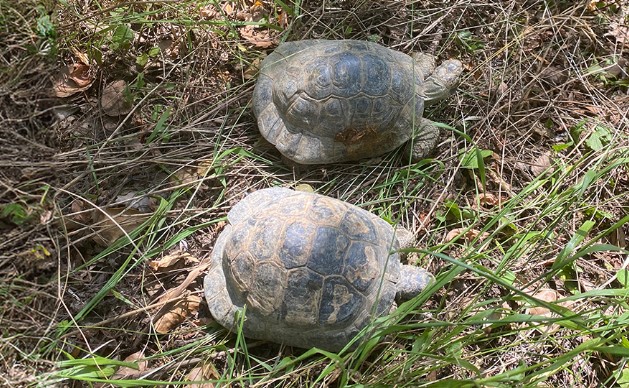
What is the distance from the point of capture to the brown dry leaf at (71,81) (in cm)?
293

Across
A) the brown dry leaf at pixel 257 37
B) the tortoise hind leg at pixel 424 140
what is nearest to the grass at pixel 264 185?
the brown dry leaf at pixel 257 37

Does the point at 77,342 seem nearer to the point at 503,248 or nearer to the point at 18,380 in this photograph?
the point at 18,380

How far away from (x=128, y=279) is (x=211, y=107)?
3.87 ft

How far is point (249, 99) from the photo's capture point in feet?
10.2

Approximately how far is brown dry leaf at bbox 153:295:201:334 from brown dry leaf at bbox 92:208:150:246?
503mm

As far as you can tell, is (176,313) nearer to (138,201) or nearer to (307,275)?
(138,201)

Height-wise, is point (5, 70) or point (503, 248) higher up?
point (5, 70)

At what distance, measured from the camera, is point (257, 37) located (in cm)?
326

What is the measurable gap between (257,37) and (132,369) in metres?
2.21

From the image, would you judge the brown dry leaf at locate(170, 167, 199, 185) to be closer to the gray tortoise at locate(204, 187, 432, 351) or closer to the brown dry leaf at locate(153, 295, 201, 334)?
the gray tortoise at locate(204, 187, 432, 351)

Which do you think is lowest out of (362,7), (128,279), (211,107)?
(128,279)

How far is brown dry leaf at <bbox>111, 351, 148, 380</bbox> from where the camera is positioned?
241cm

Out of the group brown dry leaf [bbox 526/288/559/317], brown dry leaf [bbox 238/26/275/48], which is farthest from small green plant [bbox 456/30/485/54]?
brown dry leaf [bbox 526/288/559/317]

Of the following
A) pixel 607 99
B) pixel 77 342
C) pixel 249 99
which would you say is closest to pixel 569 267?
pixel 607 99
